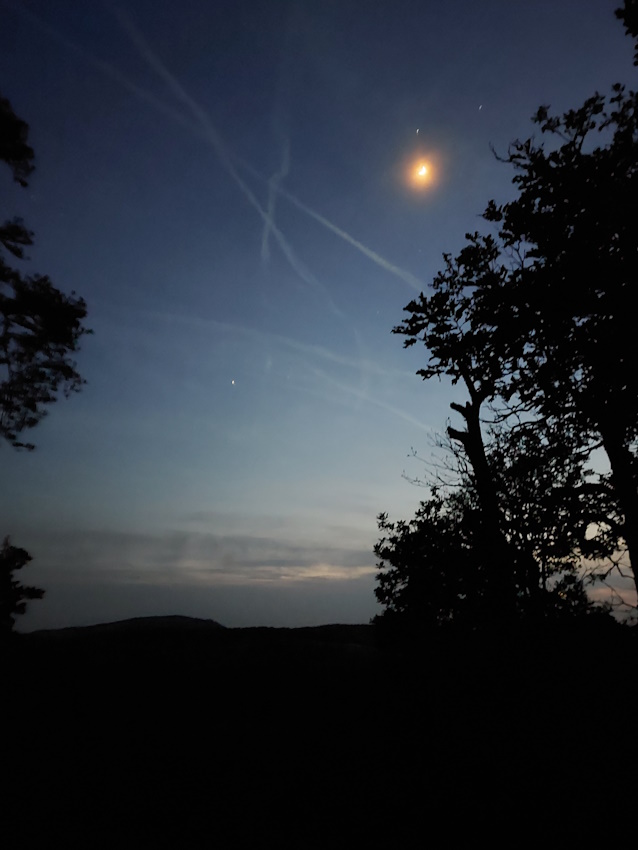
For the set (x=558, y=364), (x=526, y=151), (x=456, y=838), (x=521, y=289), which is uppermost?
(x=526, y=151)

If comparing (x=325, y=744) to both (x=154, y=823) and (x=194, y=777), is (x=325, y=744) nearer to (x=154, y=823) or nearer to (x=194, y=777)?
(x=194, y=777)

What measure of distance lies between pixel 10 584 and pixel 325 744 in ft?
57.9

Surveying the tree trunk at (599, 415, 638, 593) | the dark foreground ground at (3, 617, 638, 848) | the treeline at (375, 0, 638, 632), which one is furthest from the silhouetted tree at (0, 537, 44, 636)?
the tree trunk at (599, 415, 638, 593)

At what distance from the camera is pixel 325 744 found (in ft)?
27.3

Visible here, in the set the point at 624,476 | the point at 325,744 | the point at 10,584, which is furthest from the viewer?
the point at 10,584

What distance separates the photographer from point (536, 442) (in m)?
12.6

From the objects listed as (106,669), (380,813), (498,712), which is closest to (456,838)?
(380,813)

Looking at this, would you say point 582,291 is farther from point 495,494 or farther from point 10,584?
point 10,584

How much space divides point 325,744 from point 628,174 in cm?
1299

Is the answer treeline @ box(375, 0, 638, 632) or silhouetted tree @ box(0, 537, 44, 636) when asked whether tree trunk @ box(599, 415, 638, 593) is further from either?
silhouetted tree @ box(0, 537, 44, 636)

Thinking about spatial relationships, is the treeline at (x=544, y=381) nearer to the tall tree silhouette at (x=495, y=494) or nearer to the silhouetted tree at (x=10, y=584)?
the tall tree silhouette at (x=495, y=494)

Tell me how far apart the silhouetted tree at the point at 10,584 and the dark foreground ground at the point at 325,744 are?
9.07 m

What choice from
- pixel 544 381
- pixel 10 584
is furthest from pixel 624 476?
pixel 10 584

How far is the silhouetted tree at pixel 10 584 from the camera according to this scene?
19.4 m
